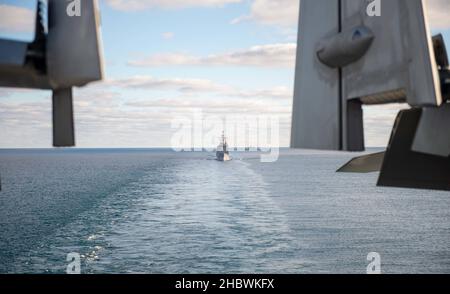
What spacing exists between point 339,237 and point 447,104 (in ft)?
118

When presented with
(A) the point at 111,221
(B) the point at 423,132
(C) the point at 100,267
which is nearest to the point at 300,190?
(A) the point at 111,221

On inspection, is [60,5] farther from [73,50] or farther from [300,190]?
[300,190]

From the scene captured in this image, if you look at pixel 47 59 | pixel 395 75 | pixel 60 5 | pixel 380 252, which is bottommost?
pixel 380 252

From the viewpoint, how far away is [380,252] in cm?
4738

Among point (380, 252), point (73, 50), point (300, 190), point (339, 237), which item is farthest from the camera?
point (300, 190)

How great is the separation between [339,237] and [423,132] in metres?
34.1

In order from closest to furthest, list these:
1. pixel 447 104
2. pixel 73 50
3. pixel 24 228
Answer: pixel 73 50
pixel 447 104
pixel 24 228

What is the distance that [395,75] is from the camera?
54.9 feet

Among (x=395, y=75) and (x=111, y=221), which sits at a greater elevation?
(x=395, y=75)

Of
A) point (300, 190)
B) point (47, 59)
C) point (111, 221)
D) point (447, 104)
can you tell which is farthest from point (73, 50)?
Result: point (300, 190)
